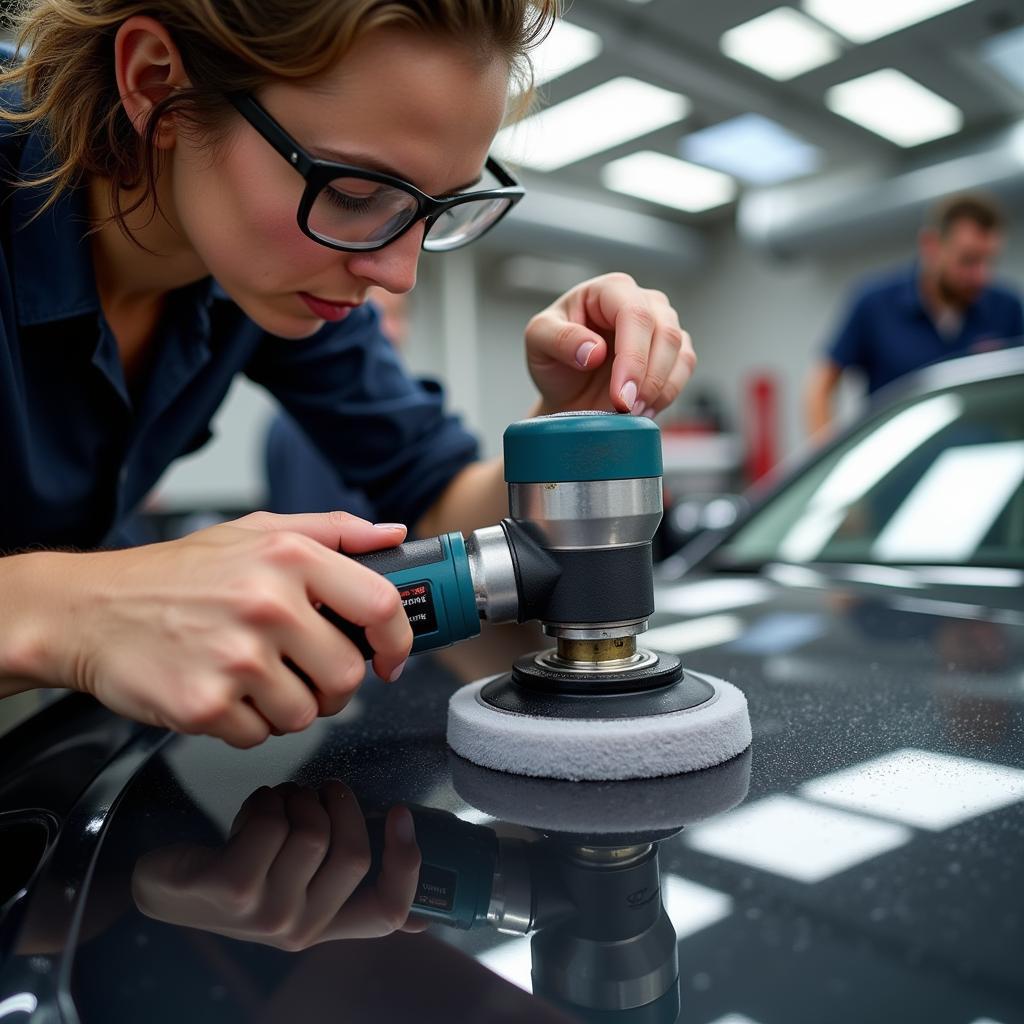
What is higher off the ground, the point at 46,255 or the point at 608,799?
the point at 46,255

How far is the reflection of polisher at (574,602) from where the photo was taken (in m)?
0.70

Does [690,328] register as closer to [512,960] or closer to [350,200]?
[350,200]

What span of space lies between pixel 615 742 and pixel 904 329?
3537 millimetres

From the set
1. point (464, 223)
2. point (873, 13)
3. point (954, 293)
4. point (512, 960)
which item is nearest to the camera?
point (512, 960)

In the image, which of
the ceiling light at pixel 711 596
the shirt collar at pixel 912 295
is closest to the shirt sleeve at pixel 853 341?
the shirt collar at pixel 912 295

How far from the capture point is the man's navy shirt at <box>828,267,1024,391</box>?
366cm

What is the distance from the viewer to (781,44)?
5.23m

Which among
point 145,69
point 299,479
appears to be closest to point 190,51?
point 145,69

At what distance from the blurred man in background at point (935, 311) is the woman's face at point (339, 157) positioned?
10.6ft

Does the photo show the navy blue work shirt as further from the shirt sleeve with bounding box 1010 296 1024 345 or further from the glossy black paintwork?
the shirt sleeve with bounding box 1010 296 1024 345

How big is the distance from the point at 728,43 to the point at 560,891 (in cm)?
566

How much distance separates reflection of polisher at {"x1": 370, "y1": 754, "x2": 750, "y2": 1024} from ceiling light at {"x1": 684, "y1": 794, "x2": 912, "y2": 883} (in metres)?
0.03

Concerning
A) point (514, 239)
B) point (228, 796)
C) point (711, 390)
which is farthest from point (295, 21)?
point (711, 390)

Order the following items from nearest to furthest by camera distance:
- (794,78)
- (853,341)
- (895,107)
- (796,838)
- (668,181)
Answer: (796,838), (853,341), (794,78), (895,107), (668,181)
